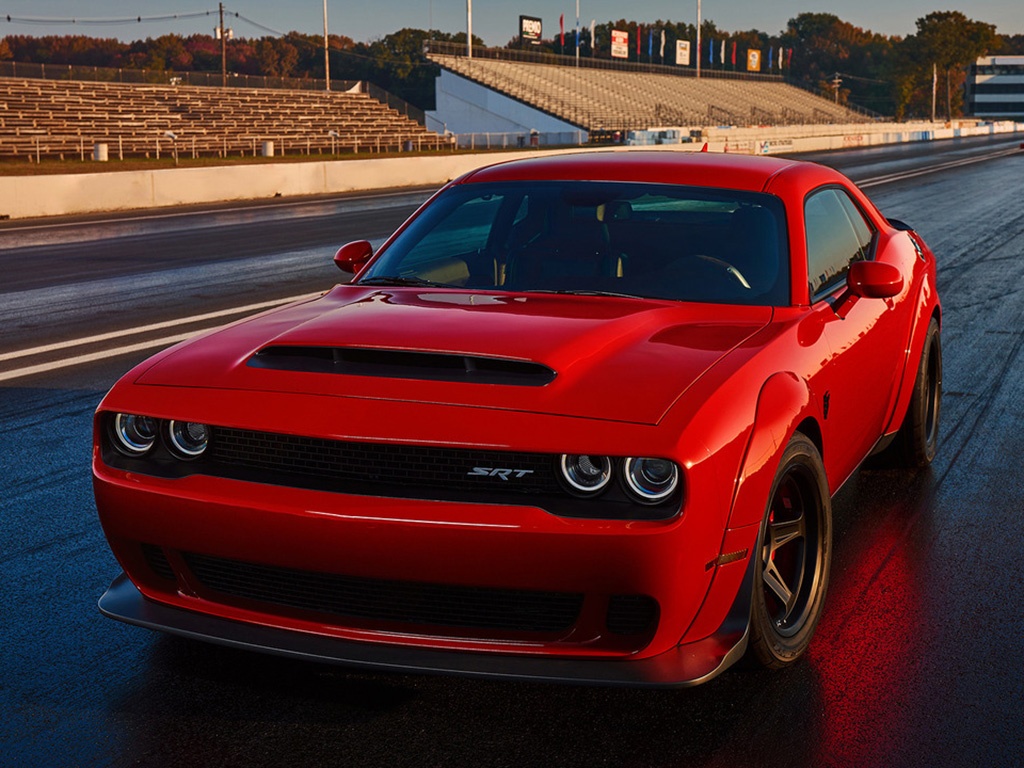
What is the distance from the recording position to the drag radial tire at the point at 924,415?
555 centimetres

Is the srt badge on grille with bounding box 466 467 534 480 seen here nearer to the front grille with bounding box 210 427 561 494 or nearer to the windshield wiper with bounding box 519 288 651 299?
the front grille with bounding box 210 427 561 494

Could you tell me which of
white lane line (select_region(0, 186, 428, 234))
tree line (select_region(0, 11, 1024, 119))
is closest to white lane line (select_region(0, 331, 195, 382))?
white lane line (select_region(0, 186, 428, 234))

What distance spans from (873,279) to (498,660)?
7.09ft

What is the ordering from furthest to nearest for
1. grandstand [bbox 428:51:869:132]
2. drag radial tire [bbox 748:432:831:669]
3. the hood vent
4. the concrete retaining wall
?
grandstand [bbox 428:51:869:132] → the concrete retaining wall → drag radial tire [bbox 748:432:831:669] → the hood vent

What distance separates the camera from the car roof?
4625mm

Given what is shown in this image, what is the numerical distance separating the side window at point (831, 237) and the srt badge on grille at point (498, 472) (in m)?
1.71

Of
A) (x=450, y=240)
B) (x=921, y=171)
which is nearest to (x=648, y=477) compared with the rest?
(x=450, y=240)

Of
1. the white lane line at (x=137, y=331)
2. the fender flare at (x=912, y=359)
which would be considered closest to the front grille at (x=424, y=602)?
the fender flare at (x=912, y=359)

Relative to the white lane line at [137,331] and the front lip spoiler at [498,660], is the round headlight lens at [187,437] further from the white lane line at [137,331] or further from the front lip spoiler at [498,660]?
the white lane line at [137,331]

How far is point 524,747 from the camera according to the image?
120 inches

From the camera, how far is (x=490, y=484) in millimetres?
2943

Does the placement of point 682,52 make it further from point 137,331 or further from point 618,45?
point 137,331

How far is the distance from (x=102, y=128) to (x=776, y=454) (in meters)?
42.5

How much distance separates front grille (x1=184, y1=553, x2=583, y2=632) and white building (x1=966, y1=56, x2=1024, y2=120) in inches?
8346
